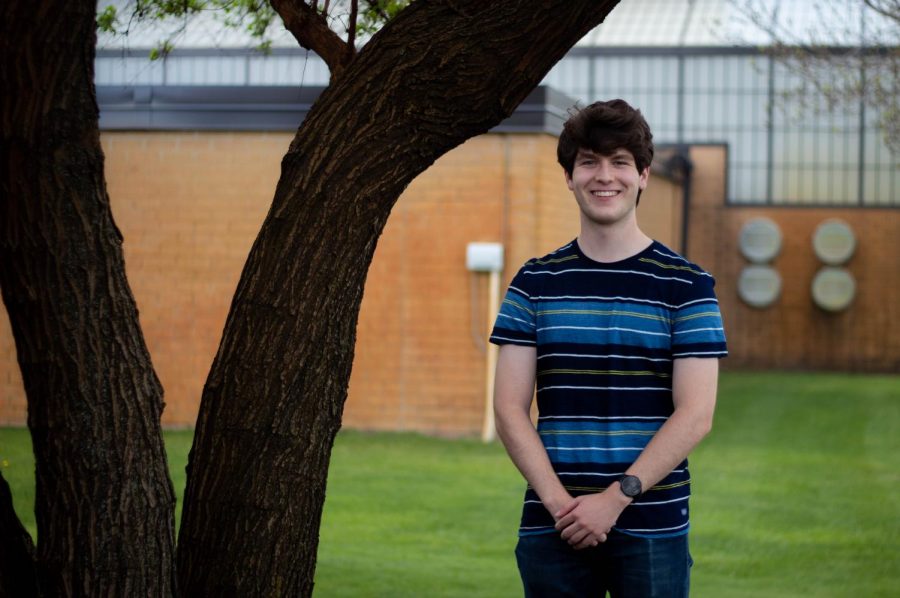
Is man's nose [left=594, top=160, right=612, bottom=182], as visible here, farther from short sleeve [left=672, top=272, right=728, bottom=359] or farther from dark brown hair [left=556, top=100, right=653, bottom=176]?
short sleeve [left=672, top=272, right=728, bottom=359]

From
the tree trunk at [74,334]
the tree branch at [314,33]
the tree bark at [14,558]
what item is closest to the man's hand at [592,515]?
the tree trunk at [74,334]

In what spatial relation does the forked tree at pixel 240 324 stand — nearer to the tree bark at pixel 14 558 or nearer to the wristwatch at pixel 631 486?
the tree bark at pixel 14 558

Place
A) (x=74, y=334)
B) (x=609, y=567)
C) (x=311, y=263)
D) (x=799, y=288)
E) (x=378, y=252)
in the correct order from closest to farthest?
(x=609, y=567) < (x=74, y=334) < (x=311, y=263) < (x=378, y=252) < (x=799, y=288)

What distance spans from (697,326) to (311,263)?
1.18 meters

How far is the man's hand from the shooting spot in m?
3.07

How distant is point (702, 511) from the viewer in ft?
32.0

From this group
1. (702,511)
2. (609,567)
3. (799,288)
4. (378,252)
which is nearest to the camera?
(609,567)

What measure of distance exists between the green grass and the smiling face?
13.3ft

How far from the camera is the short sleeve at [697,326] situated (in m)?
3.14

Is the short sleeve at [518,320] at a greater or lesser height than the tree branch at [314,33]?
lesser

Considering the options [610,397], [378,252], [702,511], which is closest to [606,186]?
[610,397]

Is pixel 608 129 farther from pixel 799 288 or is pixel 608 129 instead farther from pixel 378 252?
pixel 799 288

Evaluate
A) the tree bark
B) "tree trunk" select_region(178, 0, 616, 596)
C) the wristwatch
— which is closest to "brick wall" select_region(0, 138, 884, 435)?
"tree trunk" select_region(178, 0, 616, 596)

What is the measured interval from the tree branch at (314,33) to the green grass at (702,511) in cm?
330
